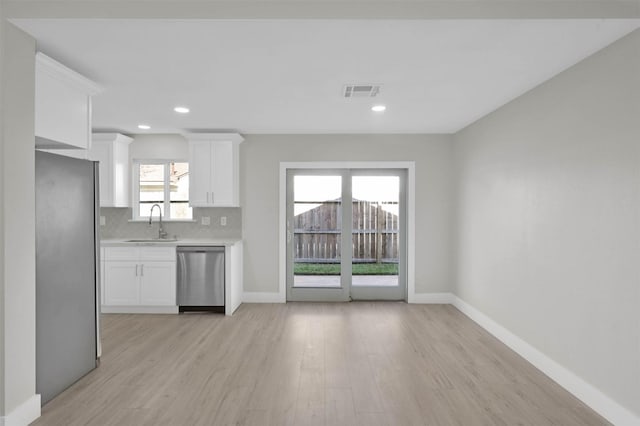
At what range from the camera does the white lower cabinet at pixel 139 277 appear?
4816mm

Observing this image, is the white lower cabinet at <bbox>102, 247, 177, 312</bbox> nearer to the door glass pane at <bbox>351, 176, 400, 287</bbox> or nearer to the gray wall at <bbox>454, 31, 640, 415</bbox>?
the door glass pane at <bbox>351, 176, 400, 287</bbox>

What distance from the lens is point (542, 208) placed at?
3221 millimetres

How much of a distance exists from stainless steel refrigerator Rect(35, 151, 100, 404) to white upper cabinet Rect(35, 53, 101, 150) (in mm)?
158

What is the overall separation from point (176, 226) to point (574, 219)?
188 inches

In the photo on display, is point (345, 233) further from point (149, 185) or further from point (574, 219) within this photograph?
point (574, 219)

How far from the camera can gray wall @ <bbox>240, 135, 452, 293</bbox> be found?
212 inches

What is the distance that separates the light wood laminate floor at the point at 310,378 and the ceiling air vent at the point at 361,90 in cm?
241

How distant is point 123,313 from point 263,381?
9.28 ft

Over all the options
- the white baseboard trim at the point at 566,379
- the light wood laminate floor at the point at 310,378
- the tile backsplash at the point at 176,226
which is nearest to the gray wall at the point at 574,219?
the white baseboard trim at the point at 566,379

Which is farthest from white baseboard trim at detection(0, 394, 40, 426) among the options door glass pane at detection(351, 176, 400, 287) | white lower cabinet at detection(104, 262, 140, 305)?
door glass pane at detection(351, 176, 400, 287)

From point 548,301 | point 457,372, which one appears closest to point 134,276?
point 457,372

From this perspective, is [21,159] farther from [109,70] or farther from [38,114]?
[109,70]

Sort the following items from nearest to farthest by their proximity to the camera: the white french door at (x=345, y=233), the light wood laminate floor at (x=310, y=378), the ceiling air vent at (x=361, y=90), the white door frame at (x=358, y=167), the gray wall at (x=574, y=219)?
the gray wall at (x=574, y=219) < the light wood laminate floor at (x=310, y=378) < the ceiling air vent at (x=361, y=90) < the white door frame at (x=358, y=167) < the white french door at (x=345, y=233)

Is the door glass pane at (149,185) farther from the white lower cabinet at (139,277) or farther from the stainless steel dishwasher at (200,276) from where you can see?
the stainless steel dishwasher at (200,276)
